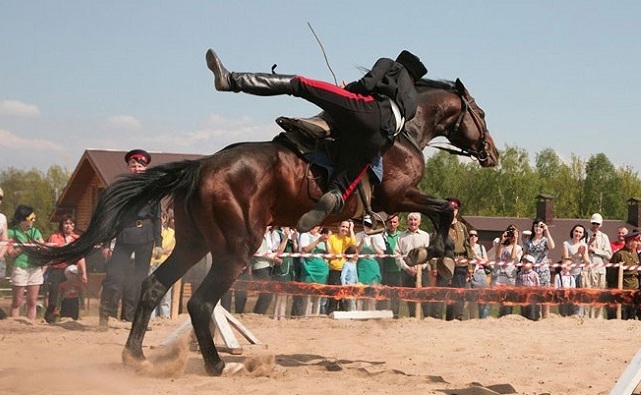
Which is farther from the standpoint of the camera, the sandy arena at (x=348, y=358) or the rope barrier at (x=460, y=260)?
the rope barrier at (x=460, y=260)

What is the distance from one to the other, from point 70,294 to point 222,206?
18.5ft

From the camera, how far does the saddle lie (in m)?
7.74

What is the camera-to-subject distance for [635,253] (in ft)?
50.7

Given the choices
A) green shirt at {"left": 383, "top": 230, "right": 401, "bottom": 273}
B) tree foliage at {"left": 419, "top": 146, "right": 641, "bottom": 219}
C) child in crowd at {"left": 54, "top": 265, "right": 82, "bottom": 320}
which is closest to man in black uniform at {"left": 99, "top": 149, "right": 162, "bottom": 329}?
child in crowd at {"left": 54, "top": 265, "right": 82, "bottom": 320}

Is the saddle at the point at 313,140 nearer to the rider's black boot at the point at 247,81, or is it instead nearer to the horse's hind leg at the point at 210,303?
the rider's black boot at the point at 247,81

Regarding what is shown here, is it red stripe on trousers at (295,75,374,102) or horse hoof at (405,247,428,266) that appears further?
horse hoof at (405,247,428,266)

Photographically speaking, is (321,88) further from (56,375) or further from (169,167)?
(56,375)

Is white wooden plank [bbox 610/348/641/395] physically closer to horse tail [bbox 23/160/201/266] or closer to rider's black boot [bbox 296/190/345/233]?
rider's black boot [bbox 296/190/345/233]

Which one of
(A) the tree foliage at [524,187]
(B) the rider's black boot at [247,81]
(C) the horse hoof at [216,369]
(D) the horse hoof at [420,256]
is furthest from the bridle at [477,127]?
(A) the tree foliage at [524,187]

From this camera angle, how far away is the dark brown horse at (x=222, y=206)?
7.55 metres

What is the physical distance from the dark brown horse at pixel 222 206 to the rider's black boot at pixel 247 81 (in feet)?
2.16

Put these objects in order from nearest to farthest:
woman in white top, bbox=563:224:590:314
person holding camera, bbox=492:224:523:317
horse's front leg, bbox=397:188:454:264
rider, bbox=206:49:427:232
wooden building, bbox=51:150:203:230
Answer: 1. rider, bbox=206:49:427:232
2. horse's front leg, bbox=397:188:454:264
3. person holding camera, bbox=492:224:523:317
4. woman in white top, bbox=563:224:590:314
5. wooden building, bbox=51:150:203:230

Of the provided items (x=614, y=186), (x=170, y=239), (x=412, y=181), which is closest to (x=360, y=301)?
(x=170, y=239)

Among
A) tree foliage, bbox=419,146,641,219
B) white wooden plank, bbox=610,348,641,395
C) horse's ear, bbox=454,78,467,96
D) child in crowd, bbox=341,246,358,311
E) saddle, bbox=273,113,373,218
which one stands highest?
tree foliage, bbox=419,146,641,219
